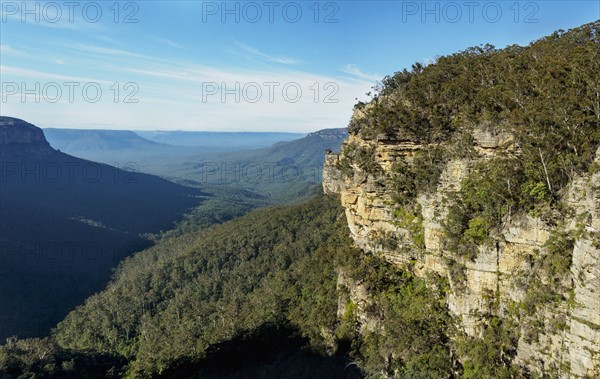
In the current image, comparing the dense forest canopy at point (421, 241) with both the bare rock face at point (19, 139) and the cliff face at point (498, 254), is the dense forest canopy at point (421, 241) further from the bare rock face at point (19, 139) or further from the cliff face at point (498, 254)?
the bare rock face at point (19, 139)

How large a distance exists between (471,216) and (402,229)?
559 cm

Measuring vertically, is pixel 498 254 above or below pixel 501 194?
below

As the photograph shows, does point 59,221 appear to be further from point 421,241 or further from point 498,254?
point 498,254

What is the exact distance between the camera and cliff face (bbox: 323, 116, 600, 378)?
50.3ft

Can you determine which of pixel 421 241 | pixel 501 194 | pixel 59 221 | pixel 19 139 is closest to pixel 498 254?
pixel 501 194

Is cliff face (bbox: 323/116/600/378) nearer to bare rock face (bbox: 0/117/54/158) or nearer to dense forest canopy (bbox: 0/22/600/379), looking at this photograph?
dense forest canopy (bbox: 0/22/600/379)

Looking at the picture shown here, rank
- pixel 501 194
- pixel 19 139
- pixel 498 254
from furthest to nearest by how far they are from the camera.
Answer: pixel 19 139, pixel 498 254, pixel 501 194

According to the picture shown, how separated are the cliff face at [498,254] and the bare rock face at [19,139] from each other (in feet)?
550

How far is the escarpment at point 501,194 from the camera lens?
644 inches

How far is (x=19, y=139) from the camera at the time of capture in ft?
498

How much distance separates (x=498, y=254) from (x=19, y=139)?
18350 cm

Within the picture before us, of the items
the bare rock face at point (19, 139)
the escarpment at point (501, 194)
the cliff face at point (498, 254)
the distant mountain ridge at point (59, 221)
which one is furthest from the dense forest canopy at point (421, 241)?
the bare rock face at point (19, 139)

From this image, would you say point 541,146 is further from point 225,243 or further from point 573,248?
point 225,243

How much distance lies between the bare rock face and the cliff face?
167722 mm
